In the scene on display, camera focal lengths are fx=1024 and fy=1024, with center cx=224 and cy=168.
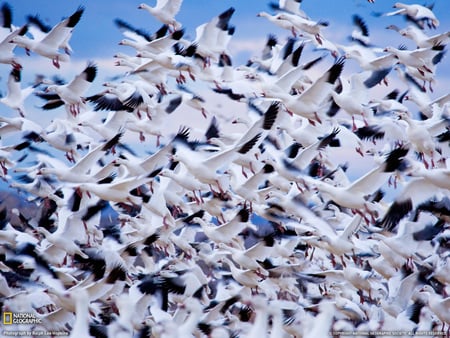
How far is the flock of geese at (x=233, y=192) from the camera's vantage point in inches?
429

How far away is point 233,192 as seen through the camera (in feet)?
41.9

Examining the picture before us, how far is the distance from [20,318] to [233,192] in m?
3.36

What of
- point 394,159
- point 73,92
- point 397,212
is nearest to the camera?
point 394,159

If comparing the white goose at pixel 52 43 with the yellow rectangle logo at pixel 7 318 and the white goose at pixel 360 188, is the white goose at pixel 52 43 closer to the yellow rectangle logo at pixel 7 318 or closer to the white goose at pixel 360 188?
the yellow rectangle logo at pixel 7 318

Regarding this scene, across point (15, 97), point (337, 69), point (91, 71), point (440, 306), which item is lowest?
point (15, 97)

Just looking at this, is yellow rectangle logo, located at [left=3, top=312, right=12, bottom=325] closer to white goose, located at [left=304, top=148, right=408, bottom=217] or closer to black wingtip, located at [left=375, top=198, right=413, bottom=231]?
white goose, located at [left=304, top=148, right=408, bottom=217]

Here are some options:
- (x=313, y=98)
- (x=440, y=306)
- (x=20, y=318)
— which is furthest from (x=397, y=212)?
(x=20, y=318)

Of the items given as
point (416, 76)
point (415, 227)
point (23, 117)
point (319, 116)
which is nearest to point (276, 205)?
point (319, 116)

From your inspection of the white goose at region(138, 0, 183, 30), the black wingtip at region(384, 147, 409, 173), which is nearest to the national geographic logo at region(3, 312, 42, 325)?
the black wingtip at region(384, 147, 409, 173)

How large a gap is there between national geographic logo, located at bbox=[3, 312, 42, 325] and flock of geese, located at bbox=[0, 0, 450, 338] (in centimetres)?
9

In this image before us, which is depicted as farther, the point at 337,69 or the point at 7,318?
the point at 337,69

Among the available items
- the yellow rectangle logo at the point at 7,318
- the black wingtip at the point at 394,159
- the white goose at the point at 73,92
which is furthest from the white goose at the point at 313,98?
the yellow rectangle logo at the point at 7,318

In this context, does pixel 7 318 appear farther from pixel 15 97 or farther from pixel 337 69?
pixel 15 97

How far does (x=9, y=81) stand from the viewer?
579 inches
